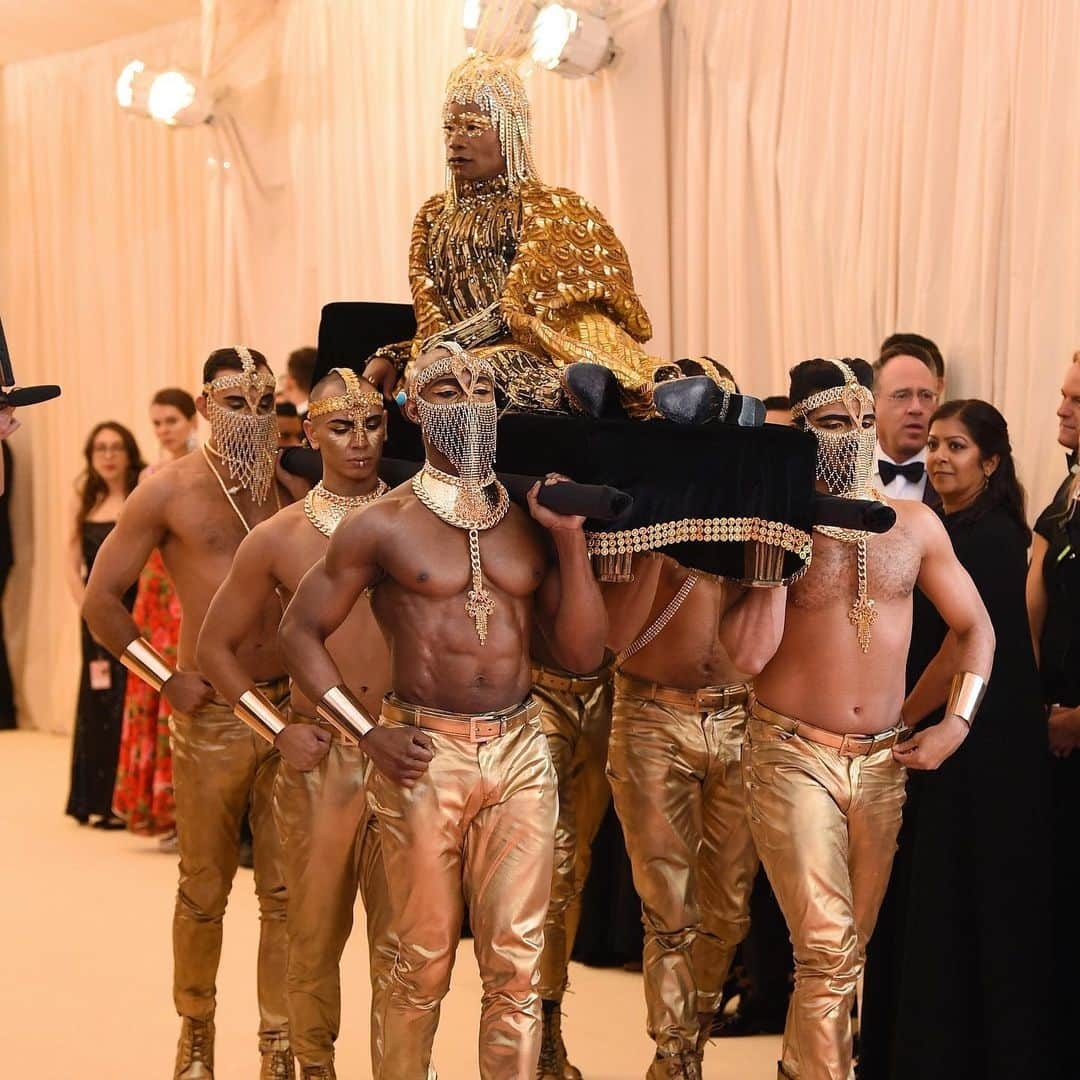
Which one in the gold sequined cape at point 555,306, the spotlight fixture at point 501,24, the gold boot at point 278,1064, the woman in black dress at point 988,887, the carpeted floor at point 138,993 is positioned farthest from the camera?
the spotlight fixture at point 501,24

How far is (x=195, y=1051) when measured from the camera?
4320 mm

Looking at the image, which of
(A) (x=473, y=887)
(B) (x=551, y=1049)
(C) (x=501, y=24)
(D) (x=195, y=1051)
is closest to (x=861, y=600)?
(A) (x=473, y=887)

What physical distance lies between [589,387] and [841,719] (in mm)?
993

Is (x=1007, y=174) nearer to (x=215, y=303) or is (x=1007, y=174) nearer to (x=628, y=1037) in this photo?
(x=628, y=1037)

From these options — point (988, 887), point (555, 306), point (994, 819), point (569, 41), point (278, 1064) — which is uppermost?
point (569, 41)

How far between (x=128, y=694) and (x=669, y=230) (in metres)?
3.47

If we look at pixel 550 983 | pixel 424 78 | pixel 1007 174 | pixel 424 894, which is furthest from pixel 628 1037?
pixel 424 78

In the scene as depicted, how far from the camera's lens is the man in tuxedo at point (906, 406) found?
509 centimetres

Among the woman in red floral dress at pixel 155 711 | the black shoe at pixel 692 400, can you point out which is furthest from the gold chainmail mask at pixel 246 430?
the woman in red floral dress at pixel 155 711

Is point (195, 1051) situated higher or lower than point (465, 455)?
lower

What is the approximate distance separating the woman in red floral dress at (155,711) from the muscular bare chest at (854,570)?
4.32 meters

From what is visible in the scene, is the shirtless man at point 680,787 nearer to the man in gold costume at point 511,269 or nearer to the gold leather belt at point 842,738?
the gold leather belt at point 842,738

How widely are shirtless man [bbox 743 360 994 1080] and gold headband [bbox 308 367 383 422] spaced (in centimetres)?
107

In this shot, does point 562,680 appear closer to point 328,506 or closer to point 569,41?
point 328,506
